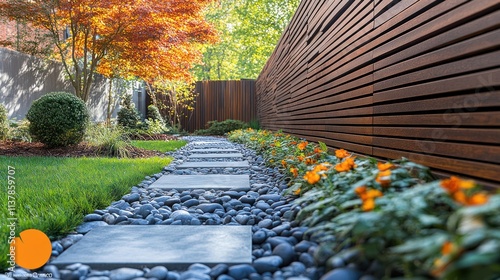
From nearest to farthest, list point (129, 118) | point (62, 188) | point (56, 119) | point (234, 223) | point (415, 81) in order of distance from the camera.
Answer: point (415, 81), point (234, 223), point (62, 188), point (56, 119), point (129, 118)

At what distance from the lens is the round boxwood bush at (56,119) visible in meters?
5.46

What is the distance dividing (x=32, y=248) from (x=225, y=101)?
12532 mm

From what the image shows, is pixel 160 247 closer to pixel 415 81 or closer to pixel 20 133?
pixel 415 81

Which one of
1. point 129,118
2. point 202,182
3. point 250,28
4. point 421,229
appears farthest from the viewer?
point 250,28

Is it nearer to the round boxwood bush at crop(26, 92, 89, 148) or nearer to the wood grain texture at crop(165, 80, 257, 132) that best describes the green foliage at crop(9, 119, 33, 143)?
the round boxwood bush at crop(26, 92, 89, 148)

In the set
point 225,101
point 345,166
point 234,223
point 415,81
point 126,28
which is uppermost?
point 126,28

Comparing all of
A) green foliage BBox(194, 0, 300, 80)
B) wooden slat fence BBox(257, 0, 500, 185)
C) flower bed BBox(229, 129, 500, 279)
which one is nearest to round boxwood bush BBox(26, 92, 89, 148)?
wooden slat fence BBox(257, 0, 500, 185)

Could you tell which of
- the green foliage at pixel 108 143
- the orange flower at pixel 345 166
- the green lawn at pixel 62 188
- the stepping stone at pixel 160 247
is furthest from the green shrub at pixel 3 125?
the orange flower at pixel 345 166

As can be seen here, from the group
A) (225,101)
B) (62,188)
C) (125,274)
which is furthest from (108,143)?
(225,101)

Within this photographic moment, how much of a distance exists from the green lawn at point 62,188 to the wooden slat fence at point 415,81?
1.76 metres

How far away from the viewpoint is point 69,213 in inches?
82.5

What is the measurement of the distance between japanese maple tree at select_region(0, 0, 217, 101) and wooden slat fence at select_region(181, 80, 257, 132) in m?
4.82

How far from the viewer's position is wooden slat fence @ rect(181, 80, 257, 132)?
14.0m

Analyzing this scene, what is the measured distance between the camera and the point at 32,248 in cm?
168
